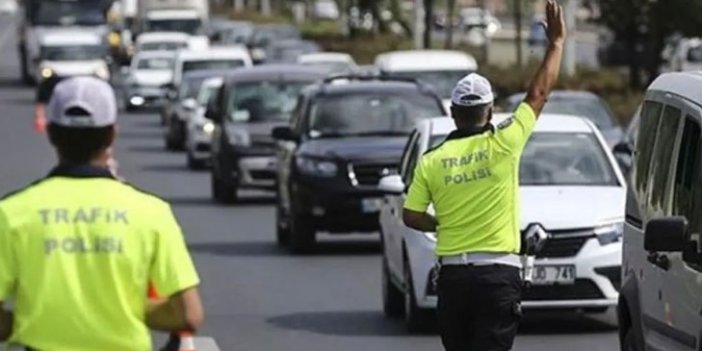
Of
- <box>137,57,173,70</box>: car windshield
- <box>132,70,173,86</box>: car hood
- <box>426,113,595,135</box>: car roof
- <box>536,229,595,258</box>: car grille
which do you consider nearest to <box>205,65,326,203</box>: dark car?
<box>426,113,595,135</box>: car roof

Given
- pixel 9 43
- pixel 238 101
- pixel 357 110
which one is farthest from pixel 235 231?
pixel 9 43

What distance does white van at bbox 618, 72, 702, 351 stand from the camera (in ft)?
32.9

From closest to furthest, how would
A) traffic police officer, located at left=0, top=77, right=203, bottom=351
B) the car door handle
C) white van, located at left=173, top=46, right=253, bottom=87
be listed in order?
traffic police officer, located at left=0, top=77, right=203, bottom=351
the car door handle
white van, located at left=173, top=46, right=253, bottom=87

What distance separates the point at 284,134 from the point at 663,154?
40.2ft

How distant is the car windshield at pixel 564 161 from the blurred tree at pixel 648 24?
22.0m

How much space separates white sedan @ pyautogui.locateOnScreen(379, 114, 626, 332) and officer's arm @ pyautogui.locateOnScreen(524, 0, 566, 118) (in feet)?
14.3

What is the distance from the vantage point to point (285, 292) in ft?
62.8

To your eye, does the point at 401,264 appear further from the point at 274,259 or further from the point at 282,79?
the point at 282,79

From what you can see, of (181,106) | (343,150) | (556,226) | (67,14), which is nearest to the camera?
(556,226)

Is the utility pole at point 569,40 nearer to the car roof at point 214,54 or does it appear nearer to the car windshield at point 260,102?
the car roof at point 214,54

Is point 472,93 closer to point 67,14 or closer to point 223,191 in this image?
point 223,191

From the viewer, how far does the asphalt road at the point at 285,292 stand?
1571cm

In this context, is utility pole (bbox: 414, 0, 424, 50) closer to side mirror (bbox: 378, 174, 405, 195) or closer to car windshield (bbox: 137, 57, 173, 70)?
car windshield (bbox: 137, 57, 173, 70)

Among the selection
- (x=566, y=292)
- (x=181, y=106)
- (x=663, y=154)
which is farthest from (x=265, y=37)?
(x=663, y=154)
